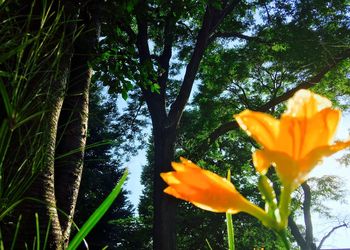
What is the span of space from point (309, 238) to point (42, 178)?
69.3 feet

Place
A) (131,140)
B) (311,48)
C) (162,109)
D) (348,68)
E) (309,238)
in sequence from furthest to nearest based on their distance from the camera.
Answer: (309,238)
(131,140)
(348,68)
(162,109)
(311,48)

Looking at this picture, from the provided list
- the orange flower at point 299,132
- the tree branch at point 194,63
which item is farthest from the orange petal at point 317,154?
the tree branch at point 194,63

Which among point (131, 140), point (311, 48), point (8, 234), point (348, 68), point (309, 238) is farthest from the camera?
point (309, 238)

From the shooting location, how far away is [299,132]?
1.34 feet

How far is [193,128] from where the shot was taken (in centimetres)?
1407

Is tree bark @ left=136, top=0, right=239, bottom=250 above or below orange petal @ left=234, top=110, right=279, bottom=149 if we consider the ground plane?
above

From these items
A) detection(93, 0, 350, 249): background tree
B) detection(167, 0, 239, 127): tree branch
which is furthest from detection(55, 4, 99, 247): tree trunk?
detection(167, 0, 239, 127): tree branch

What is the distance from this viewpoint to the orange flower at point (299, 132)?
411mm

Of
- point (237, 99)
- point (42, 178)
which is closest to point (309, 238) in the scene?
point (237, 99)

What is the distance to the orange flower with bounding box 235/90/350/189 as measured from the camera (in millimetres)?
411

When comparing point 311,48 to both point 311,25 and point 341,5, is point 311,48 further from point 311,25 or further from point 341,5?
point 341,5

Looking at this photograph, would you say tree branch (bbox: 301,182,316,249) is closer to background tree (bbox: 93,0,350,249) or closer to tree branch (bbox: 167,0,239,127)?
background tree (bbox: 93,0,350,249)

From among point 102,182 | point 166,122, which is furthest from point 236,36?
point 102,182

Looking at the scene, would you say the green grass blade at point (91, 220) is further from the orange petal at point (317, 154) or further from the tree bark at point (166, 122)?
the tree bark at point (166, 122)
